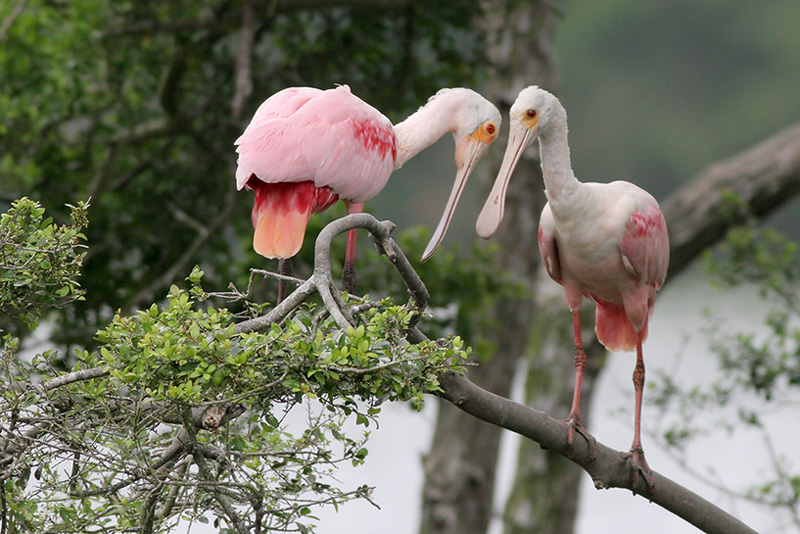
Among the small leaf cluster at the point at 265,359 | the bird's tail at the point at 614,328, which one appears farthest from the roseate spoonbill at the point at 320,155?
the small leaf cluster at the point at 265,359

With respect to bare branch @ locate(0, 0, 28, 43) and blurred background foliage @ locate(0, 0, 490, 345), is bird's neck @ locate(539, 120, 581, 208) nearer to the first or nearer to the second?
blurred background foliage @ locate(0, 0, 490, 345)

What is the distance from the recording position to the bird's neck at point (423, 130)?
399 cm

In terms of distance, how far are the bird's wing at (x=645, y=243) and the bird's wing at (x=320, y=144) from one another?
0.80 m

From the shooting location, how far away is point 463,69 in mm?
6277

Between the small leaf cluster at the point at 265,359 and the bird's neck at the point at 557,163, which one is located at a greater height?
the bird's neck at the point at 557,163

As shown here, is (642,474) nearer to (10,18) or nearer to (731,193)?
(731,193)

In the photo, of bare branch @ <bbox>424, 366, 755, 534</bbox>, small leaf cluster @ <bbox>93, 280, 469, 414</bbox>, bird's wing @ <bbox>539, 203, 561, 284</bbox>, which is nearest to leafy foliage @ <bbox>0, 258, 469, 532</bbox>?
small leaf cluster @ <bbox>93, 280, 469, 414</bbox>

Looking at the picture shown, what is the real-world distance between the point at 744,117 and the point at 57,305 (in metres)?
22.7

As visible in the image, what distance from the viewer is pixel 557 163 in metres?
3.53

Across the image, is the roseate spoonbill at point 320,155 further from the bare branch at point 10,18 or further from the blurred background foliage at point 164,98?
the bare branch at point 10,18

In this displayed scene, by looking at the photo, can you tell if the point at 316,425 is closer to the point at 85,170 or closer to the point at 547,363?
the point at 85,170

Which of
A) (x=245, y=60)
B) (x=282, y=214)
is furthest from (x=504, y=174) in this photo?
(x=245, y=60)

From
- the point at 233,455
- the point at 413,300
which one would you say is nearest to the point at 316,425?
the point at 233,455

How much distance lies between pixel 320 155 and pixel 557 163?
2.37 ft
